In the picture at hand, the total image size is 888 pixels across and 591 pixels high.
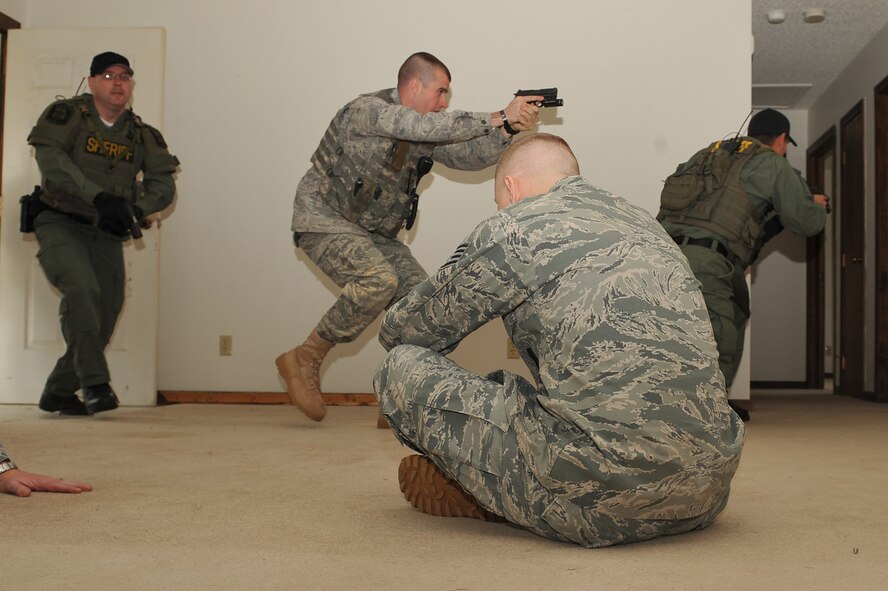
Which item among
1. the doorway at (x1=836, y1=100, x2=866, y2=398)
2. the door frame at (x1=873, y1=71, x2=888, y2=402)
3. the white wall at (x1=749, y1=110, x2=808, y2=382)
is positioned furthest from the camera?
the white wall at (x1=749, y1=110, x2=808, y2=382)

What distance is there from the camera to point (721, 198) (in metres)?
4.27

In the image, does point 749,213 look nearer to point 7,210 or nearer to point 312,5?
point 312,5

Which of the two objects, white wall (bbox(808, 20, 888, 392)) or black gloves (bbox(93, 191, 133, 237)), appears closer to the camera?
black gloves (bbox(93, 191, 133, 237))

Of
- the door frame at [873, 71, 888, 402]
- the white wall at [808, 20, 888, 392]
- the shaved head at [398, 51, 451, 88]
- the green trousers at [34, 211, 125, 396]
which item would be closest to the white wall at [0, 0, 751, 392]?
the green trousers at [34, 211, 125, 396]

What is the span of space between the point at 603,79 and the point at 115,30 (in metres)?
2.68

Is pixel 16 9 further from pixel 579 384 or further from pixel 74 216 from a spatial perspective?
pixel 579 384

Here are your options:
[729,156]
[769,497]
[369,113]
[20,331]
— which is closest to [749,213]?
[729,156]

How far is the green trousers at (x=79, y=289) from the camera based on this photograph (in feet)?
13.7

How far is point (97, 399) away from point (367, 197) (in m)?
1.54

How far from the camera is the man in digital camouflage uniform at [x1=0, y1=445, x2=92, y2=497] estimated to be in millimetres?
2131

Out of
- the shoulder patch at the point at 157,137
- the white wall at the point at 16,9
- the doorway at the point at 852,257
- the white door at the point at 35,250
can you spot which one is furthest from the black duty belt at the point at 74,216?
the doorway at the point at 852,257

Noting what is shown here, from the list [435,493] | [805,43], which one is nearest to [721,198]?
[435,493]

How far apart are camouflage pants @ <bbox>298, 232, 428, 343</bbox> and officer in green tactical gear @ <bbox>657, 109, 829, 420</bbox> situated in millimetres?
1282

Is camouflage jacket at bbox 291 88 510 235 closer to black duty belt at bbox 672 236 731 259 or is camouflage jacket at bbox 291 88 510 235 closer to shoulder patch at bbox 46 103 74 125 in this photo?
black duty belt at bbox 672 236 731 259
